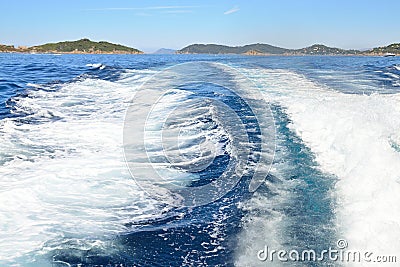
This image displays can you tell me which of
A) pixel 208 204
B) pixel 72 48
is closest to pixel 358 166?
pixel 208 204

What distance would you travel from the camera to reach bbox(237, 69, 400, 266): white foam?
4156 mm

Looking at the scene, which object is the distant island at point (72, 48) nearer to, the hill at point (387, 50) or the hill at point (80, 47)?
the hill at point (80, 47)

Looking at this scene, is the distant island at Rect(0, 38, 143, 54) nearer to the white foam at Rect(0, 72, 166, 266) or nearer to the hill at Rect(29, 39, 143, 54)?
the hill at Rect(29, 39, 143, 54)

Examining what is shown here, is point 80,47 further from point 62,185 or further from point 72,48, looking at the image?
point 62,185

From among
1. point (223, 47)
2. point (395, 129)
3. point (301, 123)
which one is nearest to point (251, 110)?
point (301, 123)

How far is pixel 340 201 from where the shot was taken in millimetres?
5098

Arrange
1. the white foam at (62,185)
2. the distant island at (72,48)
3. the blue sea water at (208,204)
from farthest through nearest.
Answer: the distant island at (72,48) → the white foam at (62,185) → the blue sea water at (208,204)

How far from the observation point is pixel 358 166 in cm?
597

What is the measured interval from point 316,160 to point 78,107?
377 inches

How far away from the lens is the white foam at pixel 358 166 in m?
4.16

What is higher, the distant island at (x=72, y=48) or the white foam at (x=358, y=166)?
the distant island at (x=72, y=48)

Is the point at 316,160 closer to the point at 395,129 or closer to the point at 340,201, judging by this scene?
the point at 340,201

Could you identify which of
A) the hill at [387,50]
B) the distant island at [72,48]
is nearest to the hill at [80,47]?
the distant island at [72,48]

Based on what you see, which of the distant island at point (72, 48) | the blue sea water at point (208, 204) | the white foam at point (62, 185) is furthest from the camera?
the distant island at point (72, 48)
